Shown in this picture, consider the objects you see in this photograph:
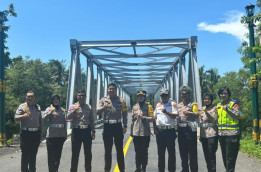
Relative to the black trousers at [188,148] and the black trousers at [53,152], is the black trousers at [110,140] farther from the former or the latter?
the black trousers at [188,148]

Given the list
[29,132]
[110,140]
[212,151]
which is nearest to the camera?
[212,151]

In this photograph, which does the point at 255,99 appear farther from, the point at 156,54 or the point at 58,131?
the point at 156,54

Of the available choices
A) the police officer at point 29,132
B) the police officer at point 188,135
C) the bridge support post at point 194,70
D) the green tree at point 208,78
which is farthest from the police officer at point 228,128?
the green tree at point 208,78

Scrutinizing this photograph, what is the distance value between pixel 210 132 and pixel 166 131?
851 mm

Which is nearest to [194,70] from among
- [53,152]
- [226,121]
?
[226,121]

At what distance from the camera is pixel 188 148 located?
530cm

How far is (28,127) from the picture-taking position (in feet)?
17.3

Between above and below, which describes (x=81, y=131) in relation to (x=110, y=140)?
above

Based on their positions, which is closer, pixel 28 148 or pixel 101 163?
pixel 28 148

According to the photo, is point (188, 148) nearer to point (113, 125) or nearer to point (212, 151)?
point (212, 151)

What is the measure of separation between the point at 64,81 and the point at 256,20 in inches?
2367

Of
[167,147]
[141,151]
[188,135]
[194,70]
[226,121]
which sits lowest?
[141,151]

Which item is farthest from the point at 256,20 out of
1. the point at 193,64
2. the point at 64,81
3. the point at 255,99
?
the point at 64,81

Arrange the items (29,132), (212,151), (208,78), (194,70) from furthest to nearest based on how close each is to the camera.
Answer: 1. (208,78)
2. (194,70)
3. (29,132)
4. (212,151)
